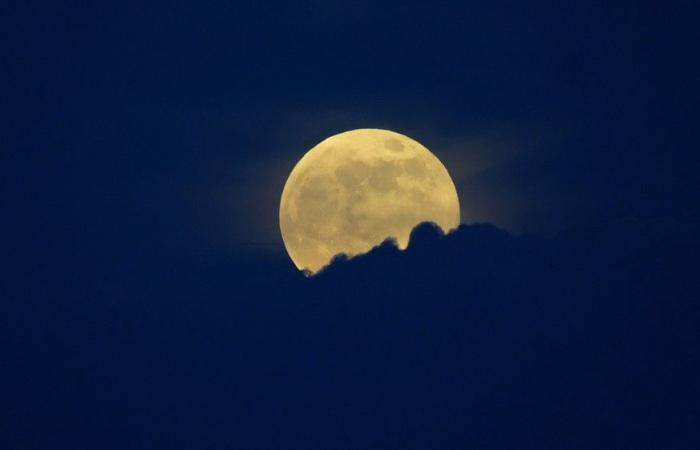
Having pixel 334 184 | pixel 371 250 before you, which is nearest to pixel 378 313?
pixel 371 250

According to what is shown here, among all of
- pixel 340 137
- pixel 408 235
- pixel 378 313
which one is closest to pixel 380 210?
pixel 408 235

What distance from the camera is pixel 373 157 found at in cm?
1969

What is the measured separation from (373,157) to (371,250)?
2.62 m

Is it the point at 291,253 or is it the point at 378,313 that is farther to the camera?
the point at 378,313

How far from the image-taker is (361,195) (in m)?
19.3

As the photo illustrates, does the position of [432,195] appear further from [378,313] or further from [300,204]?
[378,313]

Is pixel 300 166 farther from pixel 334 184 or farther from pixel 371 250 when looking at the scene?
pixel 371 250

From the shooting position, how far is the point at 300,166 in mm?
20328

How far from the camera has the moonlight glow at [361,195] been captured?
19.4 metres

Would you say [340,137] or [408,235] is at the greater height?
[340,137]

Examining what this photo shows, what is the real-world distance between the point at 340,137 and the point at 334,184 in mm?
1610

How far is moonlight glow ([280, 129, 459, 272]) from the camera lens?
19.4 metres

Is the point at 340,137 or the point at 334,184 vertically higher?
the point at 340,137

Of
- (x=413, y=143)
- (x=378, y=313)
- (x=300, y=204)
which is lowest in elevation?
(x=378, y=313)
